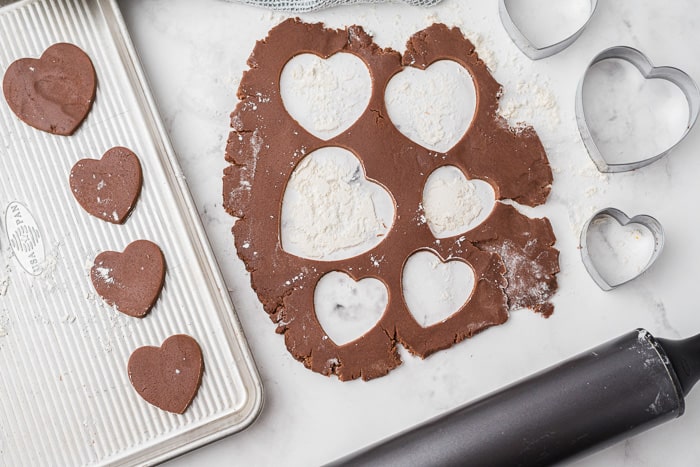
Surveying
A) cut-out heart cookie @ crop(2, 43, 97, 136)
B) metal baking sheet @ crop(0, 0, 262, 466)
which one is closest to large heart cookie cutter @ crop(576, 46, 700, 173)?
metal baking sheet @ crop(0, 0, 262, 466)

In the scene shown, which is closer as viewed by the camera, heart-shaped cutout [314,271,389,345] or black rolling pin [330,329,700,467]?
black rolling pin [330,329,700,467]

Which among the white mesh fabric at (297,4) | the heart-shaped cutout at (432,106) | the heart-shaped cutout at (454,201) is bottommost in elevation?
the heart-shaped cutout at (454,201)

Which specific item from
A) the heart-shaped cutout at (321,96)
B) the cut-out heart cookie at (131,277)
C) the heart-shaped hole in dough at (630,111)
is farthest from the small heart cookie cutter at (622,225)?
the cut-out heart cookie at (131,277)

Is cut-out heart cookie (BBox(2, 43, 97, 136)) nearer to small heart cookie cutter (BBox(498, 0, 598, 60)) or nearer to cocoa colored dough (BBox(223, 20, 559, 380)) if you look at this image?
cocoa colored dough (BBox(223, 20, 559, 380))

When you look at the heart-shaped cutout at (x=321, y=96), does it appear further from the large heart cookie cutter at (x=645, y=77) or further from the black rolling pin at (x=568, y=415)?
the black rolling pin at (x=568, y=415)

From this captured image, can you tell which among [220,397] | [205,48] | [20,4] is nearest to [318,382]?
[220,397]

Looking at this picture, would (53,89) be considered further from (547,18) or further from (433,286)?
(547,18)
